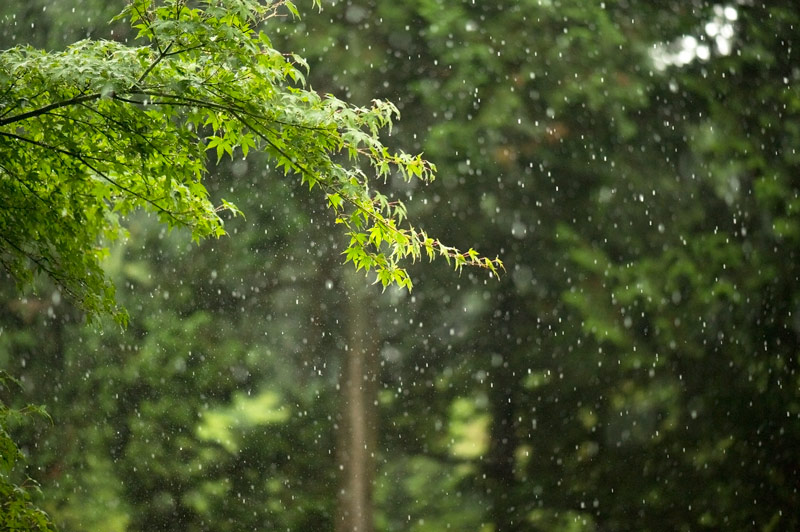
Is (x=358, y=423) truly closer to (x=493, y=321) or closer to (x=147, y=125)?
(x=493, y=321)

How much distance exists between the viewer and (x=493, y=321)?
4980 millimetres

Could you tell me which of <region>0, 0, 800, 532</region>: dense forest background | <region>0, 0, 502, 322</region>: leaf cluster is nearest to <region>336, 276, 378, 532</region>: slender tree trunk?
<region>0, 0, 800, 532</region>: dense forest background

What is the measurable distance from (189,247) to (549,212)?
2.12 m

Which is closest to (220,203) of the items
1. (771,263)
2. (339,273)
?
(339,273)

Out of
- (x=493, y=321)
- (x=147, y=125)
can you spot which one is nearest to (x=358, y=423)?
(x=493, y=321)

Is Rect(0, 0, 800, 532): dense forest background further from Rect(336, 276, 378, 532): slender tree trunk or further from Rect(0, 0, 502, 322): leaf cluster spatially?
Rect(0, 0, 502, 322): leaf cluster

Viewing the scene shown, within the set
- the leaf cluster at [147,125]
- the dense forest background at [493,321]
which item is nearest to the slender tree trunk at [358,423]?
the dense forest background at [493,321]

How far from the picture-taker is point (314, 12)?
5363mm

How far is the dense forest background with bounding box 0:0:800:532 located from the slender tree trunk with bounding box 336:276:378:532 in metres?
0.01

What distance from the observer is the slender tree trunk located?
16.3 ft

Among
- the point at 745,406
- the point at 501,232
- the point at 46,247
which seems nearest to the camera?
the point at 46,247

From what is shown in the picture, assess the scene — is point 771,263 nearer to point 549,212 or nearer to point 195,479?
point 549,212

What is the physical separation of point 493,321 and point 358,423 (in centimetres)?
95

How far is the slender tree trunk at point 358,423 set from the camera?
498cm
